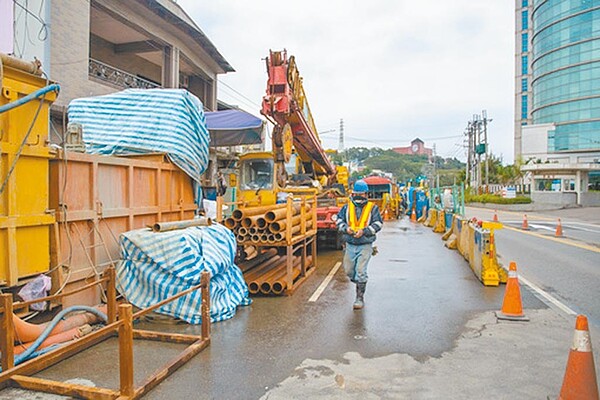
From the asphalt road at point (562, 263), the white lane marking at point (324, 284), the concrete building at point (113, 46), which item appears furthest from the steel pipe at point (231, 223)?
the concrete building at point (113, 46)

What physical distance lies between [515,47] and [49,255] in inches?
3924

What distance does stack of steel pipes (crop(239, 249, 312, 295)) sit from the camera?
789cm

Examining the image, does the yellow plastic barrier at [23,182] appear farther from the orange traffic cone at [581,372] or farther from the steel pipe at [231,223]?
the orange traffic cone at [581,372]

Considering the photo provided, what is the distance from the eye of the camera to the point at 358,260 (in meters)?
7.23

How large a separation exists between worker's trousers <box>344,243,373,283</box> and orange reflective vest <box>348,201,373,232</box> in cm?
29

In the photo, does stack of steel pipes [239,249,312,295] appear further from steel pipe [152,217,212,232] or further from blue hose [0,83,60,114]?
blue hose [0,83,60,114]

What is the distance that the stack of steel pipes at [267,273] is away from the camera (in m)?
7.89

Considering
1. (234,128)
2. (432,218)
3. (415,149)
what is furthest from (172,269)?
(415,149)

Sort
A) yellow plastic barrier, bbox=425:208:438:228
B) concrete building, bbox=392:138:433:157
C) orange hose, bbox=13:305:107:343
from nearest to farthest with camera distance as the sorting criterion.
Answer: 1. orange hose, bbox=13:305:107:343
2. yellow plastic barrier, bbox=425:208:438:228
3. concrete building, bbox=392:138:433:157

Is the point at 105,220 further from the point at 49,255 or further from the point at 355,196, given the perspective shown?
the point at 355,196

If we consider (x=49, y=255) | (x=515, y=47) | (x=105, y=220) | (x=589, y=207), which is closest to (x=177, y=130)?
(x=105, y=220)

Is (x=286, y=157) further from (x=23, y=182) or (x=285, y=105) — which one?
(x=23, y=182)

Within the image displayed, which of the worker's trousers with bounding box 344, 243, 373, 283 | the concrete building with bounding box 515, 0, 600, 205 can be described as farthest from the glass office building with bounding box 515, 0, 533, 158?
the worker's trousers with bounding box 344, 243, 373, 283

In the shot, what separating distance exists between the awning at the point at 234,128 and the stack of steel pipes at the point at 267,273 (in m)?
4.07
